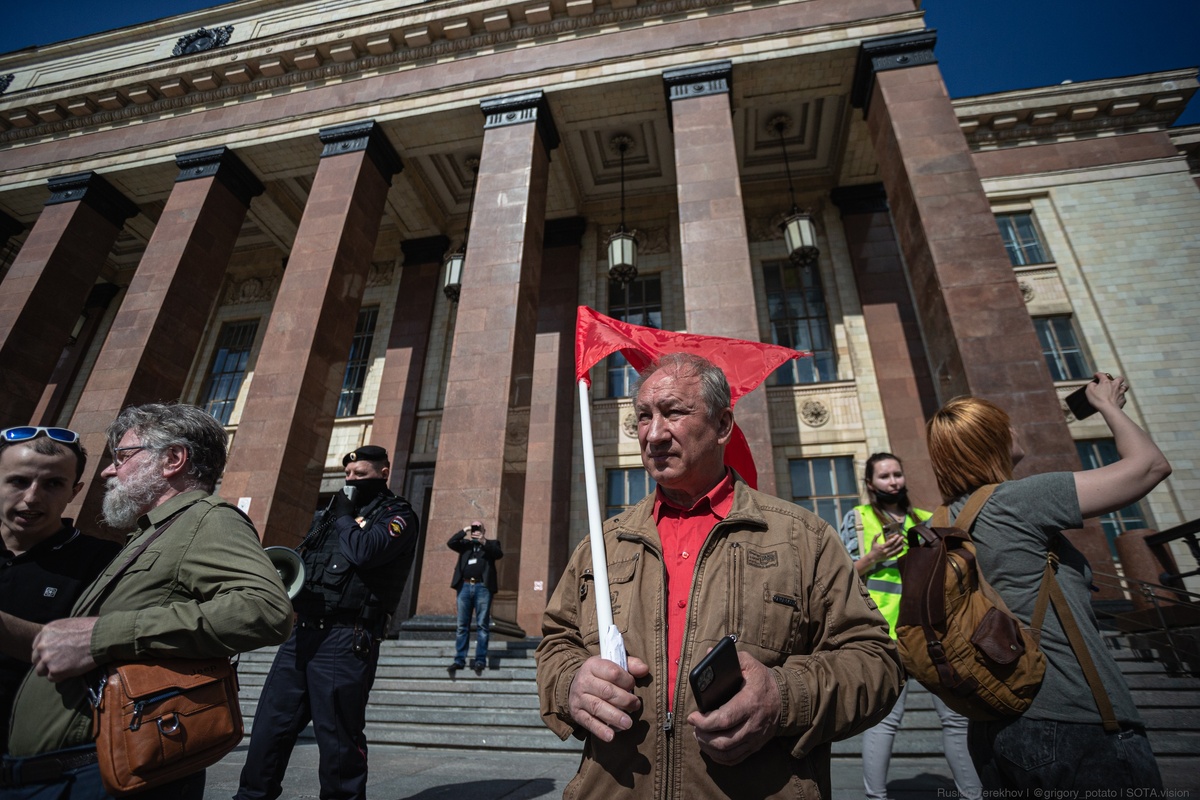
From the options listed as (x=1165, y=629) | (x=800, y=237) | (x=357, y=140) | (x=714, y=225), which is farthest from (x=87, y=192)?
(x=1165, y=629)

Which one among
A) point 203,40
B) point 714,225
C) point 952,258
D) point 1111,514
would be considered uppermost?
point 203,40

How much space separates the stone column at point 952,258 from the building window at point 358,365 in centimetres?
1301

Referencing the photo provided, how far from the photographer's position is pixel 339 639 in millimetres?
3021

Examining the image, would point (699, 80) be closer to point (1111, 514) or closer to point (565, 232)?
point (565, 232)

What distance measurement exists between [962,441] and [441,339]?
1454 centimetres

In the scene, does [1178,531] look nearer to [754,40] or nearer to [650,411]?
[650,411]

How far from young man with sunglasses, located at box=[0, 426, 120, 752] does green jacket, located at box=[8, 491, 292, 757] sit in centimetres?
47

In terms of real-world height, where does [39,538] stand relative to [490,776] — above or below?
above

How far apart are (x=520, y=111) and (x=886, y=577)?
12.2m

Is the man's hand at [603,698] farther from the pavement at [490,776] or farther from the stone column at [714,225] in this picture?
the stone column at [714,225]

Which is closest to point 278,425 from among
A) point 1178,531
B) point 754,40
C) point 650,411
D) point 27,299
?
point 27,299

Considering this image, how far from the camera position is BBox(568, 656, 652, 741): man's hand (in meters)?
1.26

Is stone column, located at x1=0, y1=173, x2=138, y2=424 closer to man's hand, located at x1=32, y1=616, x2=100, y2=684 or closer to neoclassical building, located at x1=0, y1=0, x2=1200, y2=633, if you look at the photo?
neoclassical building, located at x1=0, y1=0, x2=1200, y2=633

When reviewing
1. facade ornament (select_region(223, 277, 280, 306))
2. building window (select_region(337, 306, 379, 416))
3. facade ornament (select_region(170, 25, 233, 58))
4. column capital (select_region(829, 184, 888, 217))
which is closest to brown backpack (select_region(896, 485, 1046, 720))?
column capital (select_region(829, 184, 888, 217))
